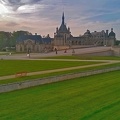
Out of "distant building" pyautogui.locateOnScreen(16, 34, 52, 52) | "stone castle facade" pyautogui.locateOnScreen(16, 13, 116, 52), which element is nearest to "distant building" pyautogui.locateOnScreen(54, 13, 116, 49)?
"stone castle facade" pyautogui.locateOnScreen(16, 13, 116, 52)

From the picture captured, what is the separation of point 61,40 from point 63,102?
9439cm

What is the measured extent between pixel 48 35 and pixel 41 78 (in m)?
99.8

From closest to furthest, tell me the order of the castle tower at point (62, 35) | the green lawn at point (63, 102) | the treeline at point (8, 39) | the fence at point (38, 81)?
the green lawn at point (63, 102) < the fence at point (38, 81) < the castle tower at point (62, 35) < the treeline at point (8, 39)

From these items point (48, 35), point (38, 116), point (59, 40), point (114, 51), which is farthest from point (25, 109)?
point (48, 35)

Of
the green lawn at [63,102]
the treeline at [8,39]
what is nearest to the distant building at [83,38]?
the treeline at [8,39]

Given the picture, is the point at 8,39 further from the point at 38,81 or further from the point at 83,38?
the point at 38,81

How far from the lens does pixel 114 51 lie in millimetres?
72625

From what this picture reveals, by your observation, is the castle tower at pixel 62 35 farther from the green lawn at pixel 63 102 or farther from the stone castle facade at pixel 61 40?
the green lawn at pixel 63 102

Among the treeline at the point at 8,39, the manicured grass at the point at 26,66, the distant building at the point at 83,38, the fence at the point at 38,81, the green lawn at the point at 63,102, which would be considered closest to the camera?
the green lawn at the point at 63,102

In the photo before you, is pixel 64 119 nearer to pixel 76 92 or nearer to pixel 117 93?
pixel 76 92

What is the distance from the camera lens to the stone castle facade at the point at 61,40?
9825cm

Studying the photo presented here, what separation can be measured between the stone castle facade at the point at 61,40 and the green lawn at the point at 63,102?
66.4m

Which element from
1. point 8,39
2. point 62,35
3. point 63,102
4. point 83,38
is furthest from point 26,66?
point 8,39

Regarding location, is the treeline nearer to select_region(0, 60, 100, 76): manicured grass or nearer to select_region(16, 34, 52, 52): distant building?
select_region(16, 34, 52, 52): distant building
